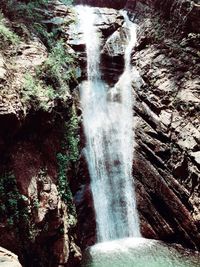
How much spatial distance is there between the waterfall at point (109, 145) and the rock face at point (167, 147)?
343 millimetres

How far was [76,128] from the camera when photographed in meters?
12.0

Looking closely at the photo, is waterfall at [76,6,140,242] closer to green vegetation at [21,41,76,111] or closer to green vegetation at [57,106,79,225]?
green vegetation at [57,106,79,225]

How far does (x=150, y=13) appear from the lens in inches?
684

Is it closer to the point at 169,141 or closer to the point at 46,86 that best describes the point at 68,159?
the point at 46,86

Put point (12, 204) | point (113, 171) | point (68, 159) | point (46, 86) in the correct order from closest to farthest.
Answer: point (12, 204)
point (46, 86)
point (68, 159)
point (113, 171)

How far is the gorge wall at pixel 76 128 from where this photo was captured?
8.06 meters

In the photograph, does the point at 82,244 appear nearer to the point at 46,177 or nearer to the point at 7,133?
the point at 46,177

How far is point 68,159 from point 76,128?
4.62ft

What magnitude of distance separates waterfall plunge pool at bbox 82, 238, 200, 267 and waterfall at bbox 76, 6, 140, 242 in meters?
0.68

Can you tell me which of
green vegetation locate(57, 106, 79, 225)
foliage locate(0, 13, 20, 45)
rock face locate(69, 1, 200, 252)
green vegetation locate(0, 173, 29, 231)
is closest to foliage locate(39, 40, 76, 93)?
foliage locate(0, 13, 20, 45)

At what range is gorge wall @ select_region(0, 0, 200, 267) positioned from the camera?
26.5 ft

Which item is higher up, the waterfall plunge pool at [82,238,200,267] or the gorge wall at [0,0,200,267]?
the gorge wall at [0,0,200,267]

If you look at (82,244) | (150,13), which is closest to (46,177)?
(82,244)

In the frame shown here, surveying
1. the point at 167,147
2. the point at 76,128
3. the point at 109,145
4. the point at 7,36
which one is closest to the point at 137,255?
the point at 167,147
